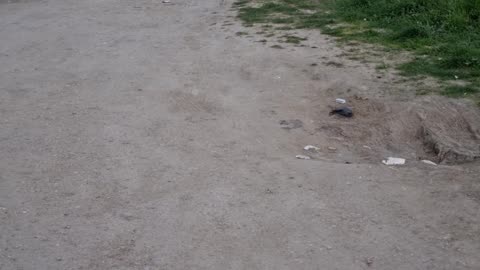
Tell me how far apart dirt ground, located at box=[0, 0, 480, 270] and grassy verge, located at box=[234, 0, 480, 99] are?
0.50 meters

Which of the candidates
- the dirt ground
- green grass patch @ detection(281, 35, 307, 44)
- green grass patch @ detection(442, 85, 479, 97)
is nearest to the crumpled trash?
the dirt ground

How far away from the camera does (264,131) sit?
6.01m

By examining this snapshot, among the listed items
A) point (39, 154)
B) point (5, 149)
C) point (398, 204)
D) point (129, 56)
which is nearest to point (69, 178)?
point (39, 154)

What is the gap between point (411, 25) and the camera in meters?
8.47

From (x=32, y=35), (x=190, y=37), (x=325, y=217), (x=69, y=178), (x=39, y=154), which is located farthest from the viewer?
(x=32, y=35)

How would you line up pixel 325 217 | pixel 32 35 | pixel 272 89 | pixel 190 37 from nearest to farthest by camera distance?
pixel 325 217
pixel 272 89
pixel 190 37
pixel 32 35

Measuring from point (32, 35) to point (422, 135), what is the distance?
6856 mm

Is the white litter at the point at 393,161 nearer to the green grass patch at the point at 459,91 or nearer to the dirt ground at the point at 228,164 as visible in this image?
the dirt ground at the point at 228,164

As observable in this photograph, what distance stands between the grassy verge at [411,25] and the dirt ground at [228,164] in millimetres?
499

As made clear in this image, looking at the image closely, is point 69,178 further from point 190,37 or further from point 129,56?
point 190,37

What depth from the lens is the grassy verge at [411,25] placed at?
7.05 m

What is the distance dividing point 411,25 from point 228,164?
430cm

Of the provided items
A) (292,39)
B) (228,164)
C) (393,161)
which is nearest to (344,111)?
(393,161)

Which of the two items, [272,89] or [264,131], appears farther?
[272,89]
